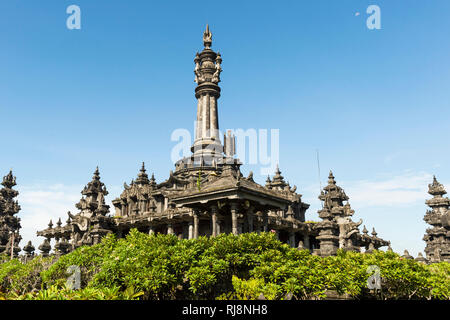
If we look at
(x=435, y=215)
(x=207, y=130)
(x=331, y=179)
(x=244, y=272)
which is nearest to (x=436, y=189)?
(x=435, y=215)

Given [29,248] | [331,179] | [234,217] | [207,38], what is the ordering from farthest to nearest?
1. [207,38]
2. [29,248]
3. [331,179]
4. [234,217]

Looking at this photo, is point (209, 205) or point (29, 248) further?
point (29, 248)

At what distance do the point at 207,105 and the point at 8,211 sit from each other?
4428 centimetres

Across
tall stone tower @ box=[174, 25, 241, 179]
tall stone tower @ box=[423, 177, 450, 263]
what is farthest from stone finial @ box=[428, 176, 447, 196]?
tall stone tower @ box=[174, 25, 241, 179]

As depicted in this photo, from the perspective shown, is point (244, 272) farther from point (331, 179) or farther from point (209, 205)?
point (331, 179)

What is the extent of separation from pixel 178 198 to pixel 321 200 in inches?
1111

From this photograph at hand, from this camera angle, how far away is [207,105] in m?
61.9

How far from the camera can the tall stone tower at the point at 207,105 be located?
59.5m

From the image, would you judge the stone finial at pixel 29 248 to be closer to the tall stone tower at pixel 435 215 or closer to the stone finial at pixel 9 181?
the stone finial at pixel 9 181

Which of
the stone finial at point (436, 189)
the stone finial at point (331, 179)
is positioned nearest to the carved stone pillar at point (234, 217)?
the stone finial at point (331, 179)

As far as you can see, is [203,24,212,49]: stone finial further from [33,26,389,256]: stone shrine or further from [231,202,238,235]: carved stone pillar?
[231,202,238,235]: carved stone pillar

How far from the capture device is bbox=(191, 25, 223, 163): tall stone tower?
59531 mm

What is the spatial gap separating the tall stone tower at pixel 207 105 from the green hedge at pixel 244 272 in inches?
1393
